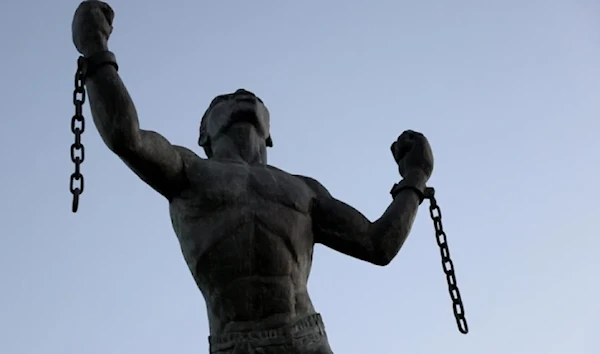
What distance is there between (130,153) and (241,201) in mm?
734

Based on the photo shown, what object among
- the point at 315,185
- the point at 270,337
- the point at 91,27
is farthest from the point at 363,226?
the point at 91,27

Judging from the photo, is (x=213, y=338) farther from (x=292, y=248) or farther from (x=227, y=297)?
(x=292, y=248)

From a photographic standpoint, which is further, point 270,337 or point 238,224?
point 238,224

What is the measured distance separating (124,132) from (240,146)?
113cm

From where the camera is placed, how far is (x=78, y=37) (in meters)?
5.64

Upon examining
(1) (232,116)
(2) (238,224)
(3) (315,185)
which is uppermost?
(1) (232,116)

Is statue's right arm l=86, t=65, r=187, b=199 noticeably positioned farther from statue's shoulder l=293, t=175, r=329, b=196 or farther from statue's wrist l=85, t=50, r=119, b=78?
statue's shoulder l=293, t=175, r=329, b=196

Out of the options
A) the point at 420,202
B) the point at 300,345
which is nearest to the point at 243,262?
the point at 300,345

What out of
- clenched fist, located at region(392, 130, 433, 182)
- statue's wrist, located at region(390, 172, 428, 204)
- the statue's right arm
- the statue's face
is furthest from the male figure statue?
clenched fist, located at region(392, 130, 433, 182)

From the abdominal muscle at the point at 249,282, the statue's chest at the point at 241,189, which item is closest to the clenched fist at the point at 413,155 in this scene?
the statue's chest at the point at 241,189

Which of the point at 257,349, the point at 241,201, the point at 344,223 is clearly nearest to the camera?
the point at 257,349

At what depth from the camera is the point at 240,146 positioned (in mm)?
6293

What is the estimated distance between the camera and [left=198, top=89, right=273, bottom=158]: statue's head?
20.8ft

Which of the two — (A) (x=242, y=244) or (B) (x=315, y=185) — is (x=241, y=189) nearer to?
(A) (x=242, y=244)
